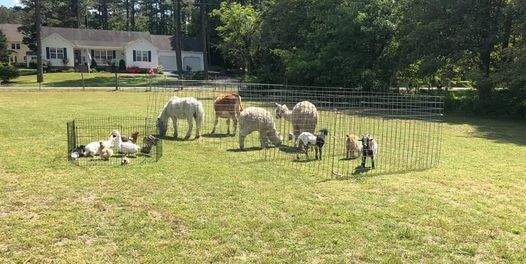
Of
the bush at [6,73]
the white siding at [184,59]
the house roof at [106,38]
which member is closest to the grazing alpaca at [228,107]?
the bush at [6,73]

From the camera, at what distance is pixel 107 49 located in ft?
198

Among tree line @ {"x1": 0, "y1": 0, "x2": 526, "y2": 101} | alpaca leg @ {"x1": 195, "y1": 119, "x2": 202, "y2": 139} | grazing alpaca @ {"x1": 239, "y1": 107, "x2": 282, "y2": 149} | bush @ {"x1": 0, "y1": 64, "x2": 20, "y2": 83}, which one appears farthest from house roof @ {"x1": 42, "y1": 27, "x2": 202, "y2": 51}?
grazing alpaca @ {"x1": 239, "y1": 107, "x2": 282, "y2": 149}

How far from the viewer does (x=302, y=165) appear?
9.89 m

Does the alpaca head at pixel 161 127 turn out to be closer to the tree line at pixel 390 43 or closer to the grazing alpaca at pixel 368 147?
the grazing alpaca at pixel 368 147

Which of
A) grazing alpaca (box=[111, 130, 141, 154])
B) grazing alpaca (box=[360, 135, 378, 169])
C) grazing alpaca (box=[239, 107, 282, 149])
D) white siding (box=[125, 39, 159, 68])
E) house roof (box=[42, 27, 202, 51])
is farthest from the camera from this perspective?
white siding (box=[125, 39, 159, 68])

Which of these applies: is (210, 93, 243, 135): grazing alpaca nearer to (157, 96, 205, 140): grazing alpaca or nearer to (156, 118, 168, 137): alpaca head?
(157, 96, 205, 140): grazing alpaca

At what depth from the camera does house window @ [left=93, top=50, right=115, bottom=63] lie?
199 ft

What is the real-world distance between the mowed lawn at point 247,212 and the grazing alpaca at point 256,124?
3.40 ft

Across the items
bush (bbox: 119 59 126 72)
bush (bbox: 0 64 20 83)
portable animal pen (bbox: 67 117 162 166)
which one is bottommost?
portable animal pen (bbox: 67 117 162 166)

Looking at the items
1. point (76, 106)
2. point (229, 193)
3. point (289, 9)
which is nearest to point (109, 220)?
point (229, 193)

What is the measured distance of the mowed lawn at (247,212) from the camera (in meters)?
5.48

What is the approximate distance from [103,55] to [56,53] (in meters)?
5.91

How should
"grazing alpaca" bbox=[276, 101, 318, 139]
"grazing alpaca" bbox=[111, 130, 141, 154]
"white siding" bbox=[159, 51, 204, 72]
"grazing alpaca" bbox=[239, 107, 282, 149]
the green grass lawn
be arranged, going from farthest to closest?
1. "white siding" bbox=[159, 51, 204, 72]
2. the green grass lawn
3. "grazing alpaca" bbox=[276, 101, 318, 139]
4. "grazing alpaca" bbox=[239, 107, 282, 149]
5. "grazing alpaca" bbox=[111, 130, 141, 154]

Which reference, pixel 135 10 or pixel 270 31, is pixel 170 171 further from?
pixel 135 10
